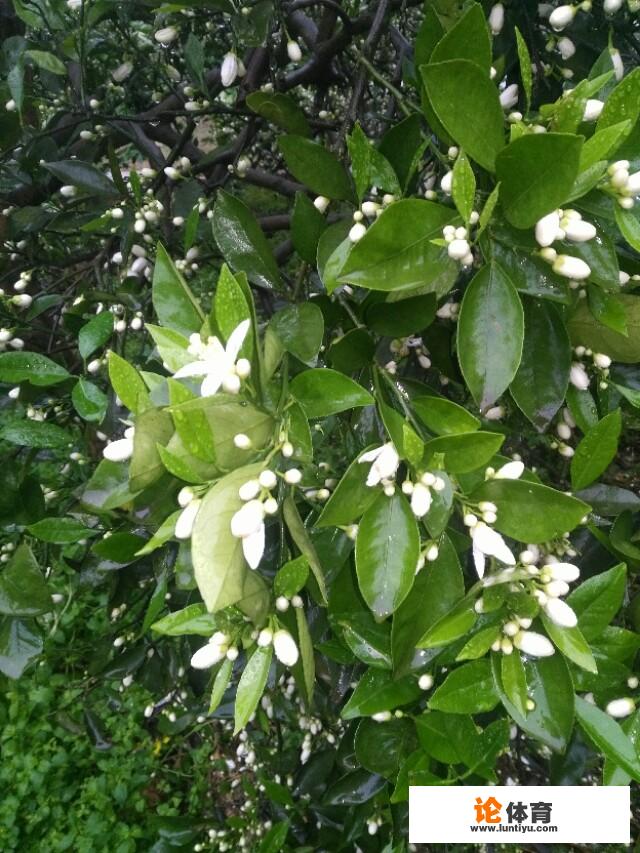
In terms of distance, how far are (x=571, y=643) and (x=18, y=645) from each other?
87 cm

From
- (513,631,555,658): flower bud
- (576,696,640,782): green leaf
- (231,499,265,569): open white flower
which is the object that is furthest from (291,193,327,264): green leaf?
(576,696,640,782): green leaf

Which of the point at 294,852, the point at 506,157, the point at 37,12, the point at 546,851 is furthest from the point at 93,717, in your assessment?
the point at 506,157

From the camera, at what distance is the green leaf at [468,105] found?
0.53m

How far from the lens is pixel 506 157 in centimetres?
55

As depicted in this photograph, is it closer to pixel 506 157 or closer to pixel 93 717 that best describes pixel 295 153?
pixel 506 157

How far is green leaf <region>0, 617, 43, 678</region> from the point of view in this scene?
108 cm

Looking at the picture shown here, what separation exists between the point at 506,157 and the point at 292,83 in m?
0.90

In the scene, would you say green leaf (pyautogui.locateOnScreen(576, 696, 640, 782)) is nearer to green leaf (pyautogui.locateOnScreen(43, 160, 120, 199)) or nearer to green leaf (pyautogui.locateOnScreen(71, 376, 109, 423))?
green leaf (pyautogui.locateOnScreen(71, 376, 109, 423))

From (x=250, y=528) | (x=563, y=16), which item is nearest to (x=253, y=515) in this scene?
(x=250, y=528)

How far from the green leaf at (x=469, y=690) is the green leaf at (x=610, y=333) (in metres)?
0.37

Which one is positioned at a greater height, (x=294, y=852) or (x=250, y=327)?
(x=250, y=327)

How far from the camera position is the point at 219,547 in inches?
21.7

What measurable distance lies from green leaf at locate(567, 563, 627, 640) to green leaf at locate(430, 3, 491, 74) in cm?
53

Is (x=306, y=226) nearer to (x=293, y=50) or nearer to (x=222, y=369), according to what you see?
(x=222, y=369)
